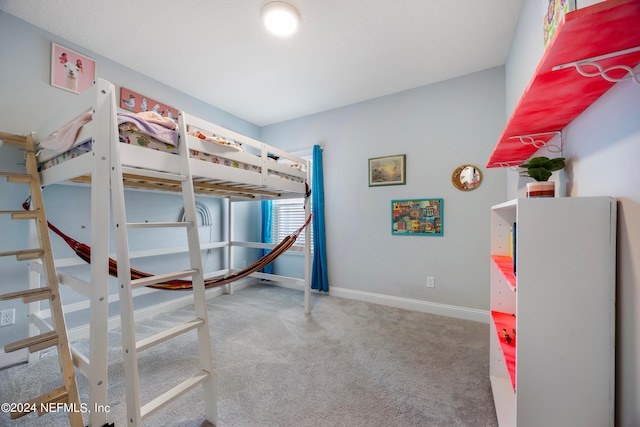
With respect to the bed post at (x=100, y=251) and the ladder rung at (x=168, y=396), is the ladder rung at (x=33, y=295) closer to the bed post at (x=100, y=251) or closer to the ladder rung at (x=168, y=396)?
the bed post at (x=100, y=251)

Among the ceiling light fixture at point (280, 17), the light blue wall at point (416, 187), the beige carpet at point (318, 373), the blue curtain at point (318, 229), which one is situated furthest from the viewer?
the blue curtain at point (318, 229)

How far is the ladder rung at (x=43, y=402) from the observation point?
1007mm

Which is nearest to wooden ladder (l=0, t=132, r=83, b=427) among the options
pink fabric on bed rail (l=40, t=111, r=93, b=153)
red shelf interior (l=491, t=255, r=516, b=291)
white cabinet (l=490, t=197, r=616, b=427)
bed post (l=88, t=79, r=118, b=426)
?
bed post (l=88, t=79, r=118, b=426)

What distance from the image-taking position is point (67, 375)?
1.23 m

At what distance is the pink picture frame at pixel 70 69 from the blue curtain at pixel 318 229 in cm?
223

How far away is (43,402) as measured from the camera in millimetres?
1044

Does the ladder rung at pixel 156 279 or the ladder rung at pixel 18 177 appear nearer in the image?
the ladder rung at pixel 156 279

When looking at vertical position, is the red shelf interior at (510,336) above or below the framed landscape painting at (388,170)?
below

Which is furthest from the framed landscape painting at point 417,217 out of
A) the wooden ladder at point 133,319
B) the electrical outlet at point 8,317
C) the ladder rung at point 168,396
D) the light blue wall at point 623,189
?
the electrical outlet at point 8,317

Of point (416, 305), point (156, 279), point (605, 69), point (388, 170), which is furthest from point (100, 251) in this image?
point (416, 305)

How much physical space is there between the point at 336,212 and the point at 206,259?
1746 millimetres

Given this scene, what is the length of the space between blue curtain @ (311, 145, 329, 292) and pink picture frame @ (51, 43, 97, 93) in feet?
7.33

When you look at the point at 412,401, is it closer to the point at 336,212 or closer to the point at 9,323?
the point at 336,212

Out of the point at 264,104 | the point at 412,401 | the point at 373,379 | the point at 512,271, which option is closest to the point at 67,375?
the point at 373,379
